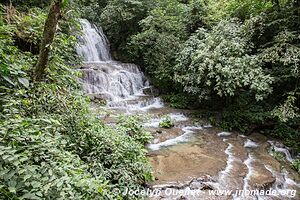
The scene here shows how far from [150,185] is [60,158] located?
8.04 ft

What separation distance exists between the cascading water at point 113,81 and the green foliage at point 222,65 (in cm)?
205

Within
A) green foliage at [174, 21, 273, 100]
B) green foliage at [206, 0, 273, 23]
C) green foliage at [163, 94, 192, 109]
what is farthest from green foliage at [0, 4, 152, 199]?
green foliage at [206, 0, 273, 23]

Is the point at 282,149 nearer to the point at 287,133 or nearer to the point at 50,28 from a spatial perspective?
the point at 287,133

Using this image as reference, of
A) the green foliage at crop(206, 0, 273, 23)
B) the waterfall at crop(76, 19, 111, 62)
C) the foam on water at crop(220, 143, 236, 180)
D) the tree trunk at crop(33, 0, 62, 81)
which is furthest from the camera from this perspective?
the waterfall at crop(76, 19, 111, 62)

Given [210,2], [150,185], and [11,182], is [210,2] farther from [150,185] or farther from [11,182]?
[11,182]

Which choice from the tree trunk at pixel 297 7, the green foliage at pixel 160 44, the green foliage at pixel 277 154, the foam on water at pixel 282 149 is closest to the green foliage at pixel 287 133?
the foam on water at pixel 282 149

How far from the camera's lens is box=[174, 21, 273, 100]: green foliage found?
7.54 m

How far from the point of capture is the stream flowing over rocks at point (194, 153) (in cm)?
471

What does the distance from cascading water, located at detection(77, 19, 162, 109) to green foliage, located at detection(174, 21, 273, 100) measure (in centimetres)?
205

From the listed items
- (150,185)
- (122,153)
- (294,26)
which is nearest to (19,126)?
(122,153)

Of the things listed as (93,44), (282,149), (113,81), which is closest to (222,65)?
(282,149)

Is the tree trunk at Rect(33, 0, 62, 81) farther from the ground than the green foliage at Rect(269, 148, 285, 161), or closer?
farther from the ground

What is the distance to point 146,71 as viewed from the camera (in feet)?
39.1

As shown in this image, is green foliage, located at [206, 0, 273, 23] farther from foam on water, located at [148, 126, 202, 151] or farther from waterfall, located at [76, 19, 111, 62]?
waterfall, located at [76, 19, 111, 62]
